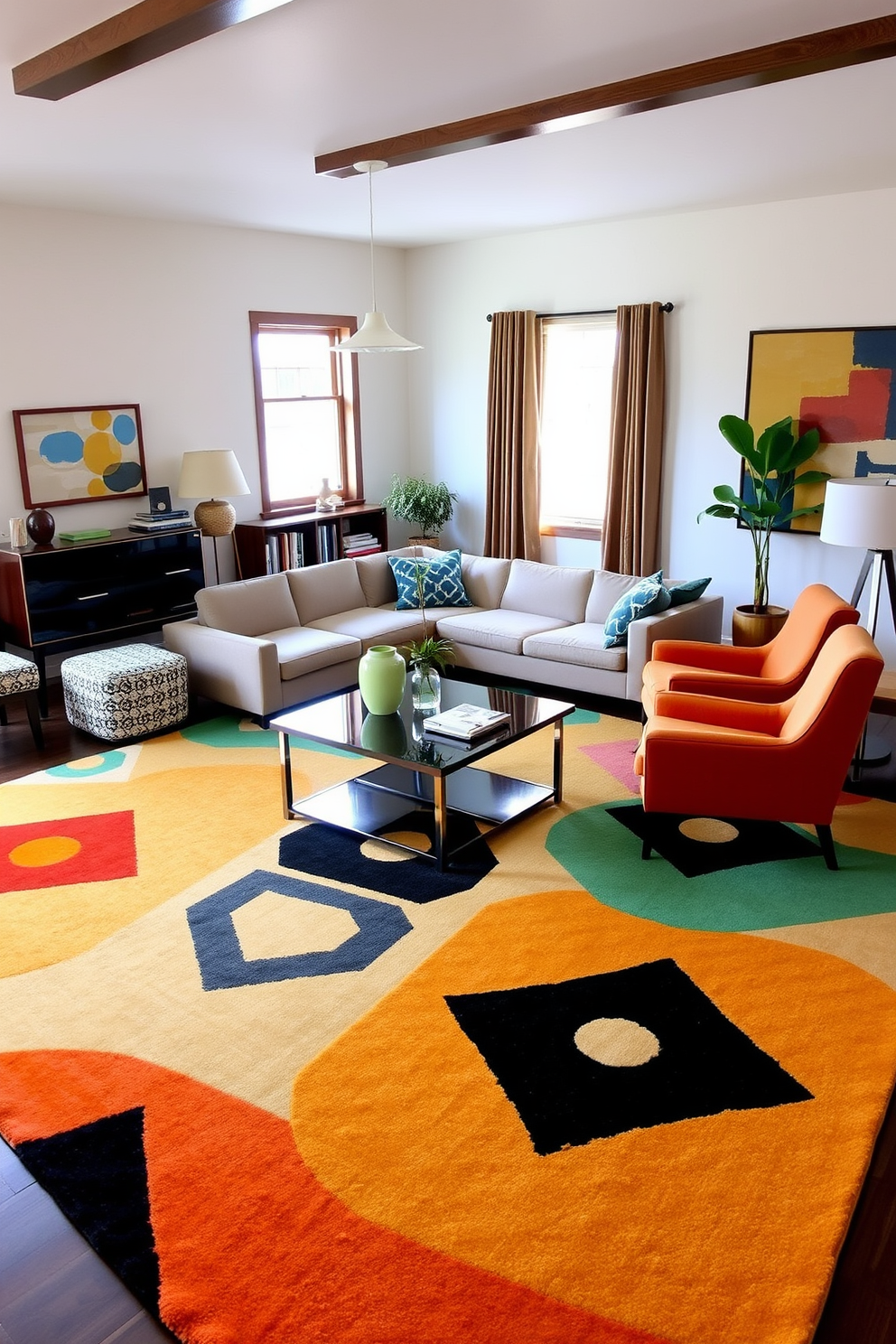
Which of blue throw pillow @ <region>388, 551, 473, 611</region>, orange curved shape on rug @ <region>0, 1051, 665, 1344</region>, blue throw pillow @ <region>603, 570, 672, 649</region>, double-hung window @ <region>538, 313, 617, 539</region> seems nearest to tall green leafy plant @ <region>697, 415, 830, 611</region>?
blue throw pillow @ <region>603, 570, 672, 649</region>

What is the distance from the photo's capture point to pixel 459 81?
3576 millimetres

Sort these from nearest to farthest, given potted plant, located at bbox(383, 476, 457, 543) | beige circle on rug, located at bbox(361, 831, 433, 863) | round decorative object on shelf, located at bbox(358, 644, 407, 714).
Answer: beige circle on rug, located at bbox(361, 831, 433, 863), round decorative object on shelf, located at bbox(358, 644, 407, 714), potted plant, located at bbox(383, 476, 457, 543)

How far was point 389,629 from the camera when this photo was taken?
6035 millimetres

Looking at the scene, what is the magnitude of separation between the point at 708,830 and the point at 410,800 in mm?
1247

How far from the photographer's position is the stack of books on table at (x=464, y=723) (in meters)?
3.97

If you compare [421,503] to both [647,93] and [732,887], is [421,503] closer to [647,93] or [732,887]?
[647,93]

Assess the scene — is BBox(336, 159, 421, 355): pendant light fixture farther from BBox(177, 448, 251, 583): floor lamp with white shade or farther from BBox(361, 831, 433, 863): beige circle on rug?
BBox(361, 831, 433, 863): beige circle on rug

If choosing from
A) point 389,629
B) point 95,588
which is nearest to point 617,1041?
point 389,629

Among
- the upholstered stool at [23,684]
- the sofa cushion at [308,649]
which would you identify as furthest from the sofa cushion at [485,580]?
the upholstered stool at [23,684]

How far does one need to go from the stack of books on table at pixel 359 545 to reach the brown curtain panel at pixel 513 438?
2.94 ft

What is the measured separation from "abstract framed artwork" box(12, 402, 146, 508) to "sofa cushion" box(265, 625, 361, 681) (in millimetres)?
1482

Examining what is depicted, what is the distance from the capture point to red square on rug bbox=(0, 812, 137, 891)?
3799mm

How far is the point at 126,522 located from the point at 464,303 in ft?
10.3

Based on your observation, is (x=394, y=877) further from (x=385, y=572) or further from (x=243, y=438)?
(x=243, y=438)
